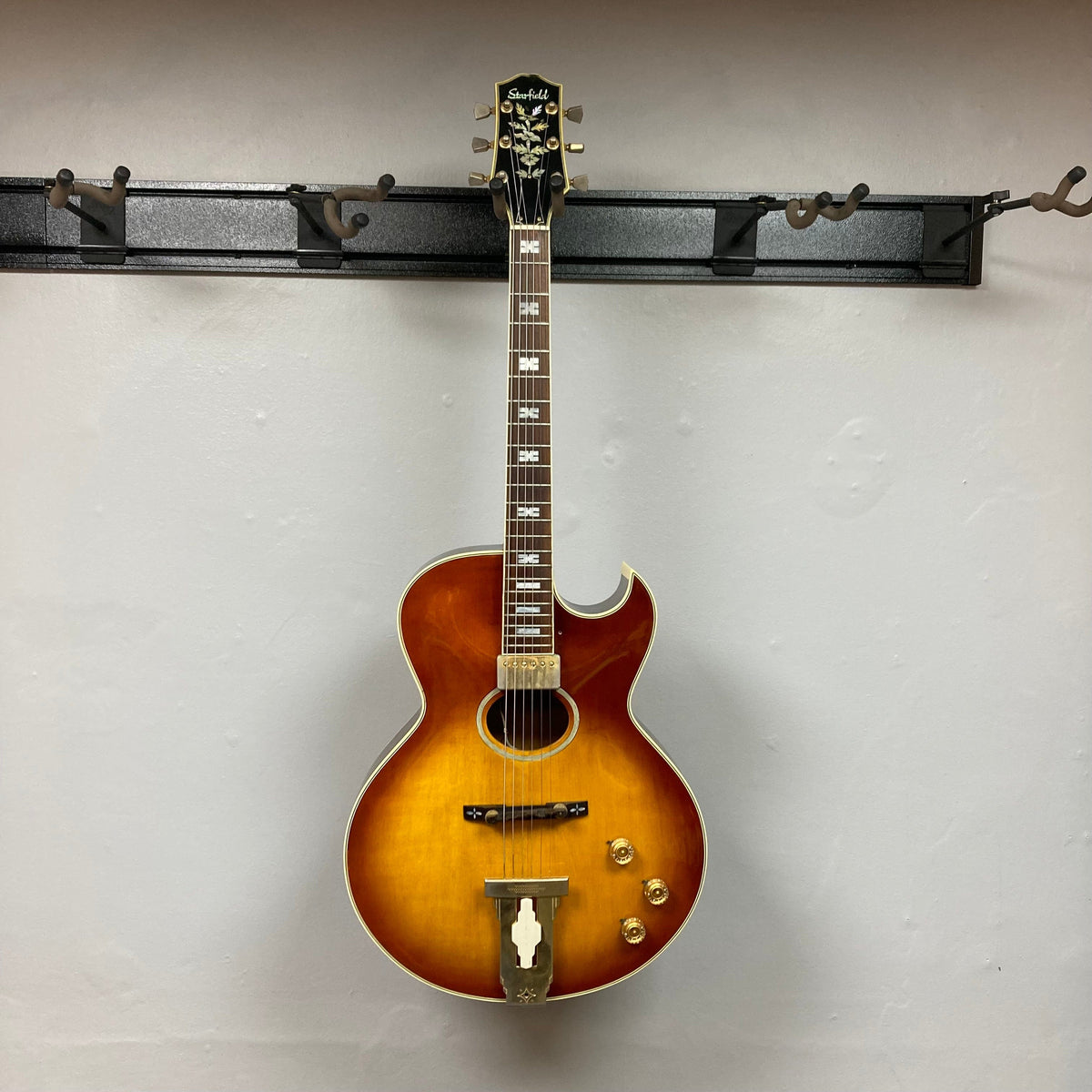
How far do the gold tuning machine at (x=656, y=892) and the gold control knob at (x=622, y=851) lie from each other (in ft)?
0.15

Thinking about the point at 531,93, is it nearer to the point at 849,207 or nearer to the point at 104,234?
the point at 849,207

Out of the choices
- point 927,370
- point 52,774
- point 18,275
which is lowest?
point 52,774

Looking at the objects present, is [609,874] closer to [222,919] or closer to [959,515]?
[222,919]

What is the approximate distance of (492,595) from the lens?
113 cm

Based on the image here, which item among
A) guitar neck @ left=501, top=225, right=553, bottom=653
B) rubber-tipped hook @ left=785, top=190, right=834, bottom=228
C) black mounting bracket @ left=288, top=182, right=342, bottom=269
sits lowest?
guitar neck @ left=501, top=225, right=553, bottom=653

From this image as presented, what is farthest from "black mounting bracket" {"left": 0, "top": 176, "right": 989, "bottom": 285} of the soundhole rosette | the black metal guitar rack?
the soundhole rosette

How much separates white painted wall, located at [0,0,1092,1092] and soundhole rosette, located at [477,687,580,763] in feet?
0.89

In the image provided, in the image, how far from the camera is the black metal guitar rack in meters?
1.32

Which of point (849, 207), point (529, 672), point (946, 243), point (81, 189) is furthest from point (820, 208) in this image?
point (81, 189)

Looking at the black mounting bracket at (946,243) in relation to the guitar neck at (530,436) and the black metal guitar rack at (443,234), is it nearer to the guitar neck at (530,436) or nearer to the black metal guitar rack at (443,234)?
the black metal guitar rack at (443,234)

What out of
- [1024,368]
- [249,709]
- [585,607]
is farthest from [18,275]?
[1024,368]

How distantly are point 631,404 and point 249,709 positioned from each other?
79 centimetres

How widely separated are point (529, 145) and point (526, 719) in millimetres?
782

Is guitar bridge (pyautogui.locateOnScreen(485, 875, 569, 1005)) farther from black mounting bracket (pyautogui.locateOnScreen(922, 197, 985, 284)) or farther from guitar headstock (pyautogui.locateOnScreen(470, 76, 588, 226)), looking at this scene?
black mounting bracket (pyautogui.locateOnScreen(922, 197, 985, 284))
